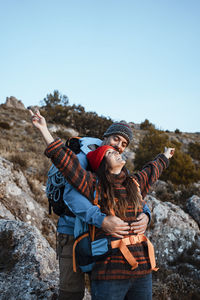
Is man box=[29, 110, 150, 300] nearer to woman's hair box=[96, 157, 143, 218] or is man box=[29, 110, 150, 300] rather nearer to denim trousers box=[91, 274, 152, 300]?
woman's hair box=[96, 157, 143, 218]

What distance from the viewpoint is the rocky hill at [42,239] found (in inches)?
103

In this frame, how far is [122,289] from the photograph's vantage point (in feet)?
4.99

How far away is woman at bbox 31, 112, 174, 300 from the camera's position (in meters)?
1.51

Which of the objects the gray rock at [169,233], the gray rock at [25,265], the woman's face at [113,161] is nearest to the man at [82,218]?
the woman's face at [113,161]

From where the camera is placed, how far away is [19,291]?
2391mm

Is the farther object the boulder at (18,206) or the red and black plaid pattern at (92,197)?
the boulder at (18,206)

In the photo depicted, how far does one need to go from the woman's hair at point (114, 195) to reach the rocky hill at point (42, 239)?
4.69ft

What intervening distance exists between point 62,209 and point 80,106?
21.8 meters

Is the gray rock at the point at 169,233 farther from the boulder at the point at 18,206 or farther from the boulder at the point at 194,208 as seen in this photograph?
the boulder at the point at 18,206

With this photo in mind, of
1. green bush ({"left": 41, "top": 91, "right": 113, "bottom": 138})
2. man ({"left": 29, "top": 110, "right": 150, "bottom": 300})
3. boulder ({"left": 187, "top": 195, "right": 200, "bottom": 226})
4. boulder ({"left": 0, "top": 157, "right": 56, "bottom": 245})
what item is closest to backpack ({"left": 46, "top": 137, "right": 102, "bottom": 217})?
man ({"left": 29, "top": 110, "right": 150, "bottom": 300})

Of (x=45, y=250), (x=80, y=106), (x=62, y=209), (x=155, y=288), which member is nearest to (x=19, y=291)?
(x=45, y=250)

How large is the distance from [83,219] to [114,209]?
26 cm

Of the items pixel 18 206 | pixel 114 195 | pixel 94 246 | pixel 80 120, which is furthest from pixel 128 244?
pixel 80 120

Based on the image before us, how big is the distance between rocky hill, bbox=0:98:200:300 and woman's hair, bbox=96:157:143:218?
1428mm
